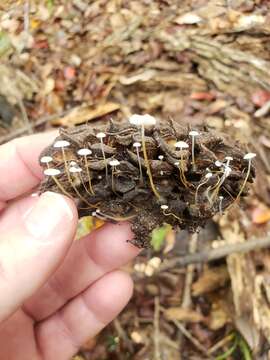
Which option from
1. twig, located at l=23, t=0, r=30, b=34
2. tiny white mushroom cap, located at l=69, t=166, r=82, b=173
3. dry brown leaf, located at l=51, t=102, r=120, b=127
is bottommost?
dry brown leaf, located at l=51, t=102, r=120, b=127

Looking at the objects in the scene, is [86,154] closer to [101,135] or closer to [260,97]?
[101,135]

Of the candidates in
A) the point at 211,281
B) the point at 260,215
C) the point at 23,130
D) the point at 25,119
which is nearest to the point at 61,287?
the point at 211,281

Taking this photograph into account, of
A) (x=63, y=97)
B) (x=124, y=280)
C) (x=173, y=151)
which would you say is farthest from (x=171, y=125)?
(x=63, y=97)

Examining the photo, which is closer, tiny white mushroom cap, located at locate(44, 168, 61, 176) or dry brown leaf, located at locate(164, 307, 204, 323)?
tiny white mushroom cap, located at locate(44, 168, 61, 176)

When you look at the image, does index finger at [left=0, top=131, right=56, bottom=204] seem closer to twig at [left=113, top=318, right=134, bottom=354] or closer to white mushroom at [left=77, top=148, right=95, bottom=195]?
white mushroom at [left=77, top=148, right=95, bottom=195]

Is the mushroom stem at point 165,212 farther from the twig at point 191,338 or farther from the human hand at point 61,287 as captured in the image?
the twig at point 191,338

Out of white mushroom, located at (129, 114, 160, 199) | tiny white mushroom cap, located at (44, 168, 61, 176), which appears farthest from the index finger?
white mushroom, located at (129, 114, 160, 199)

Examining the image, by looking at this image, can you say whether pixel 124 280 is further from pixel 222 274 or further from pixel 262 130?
pixel 262 130
